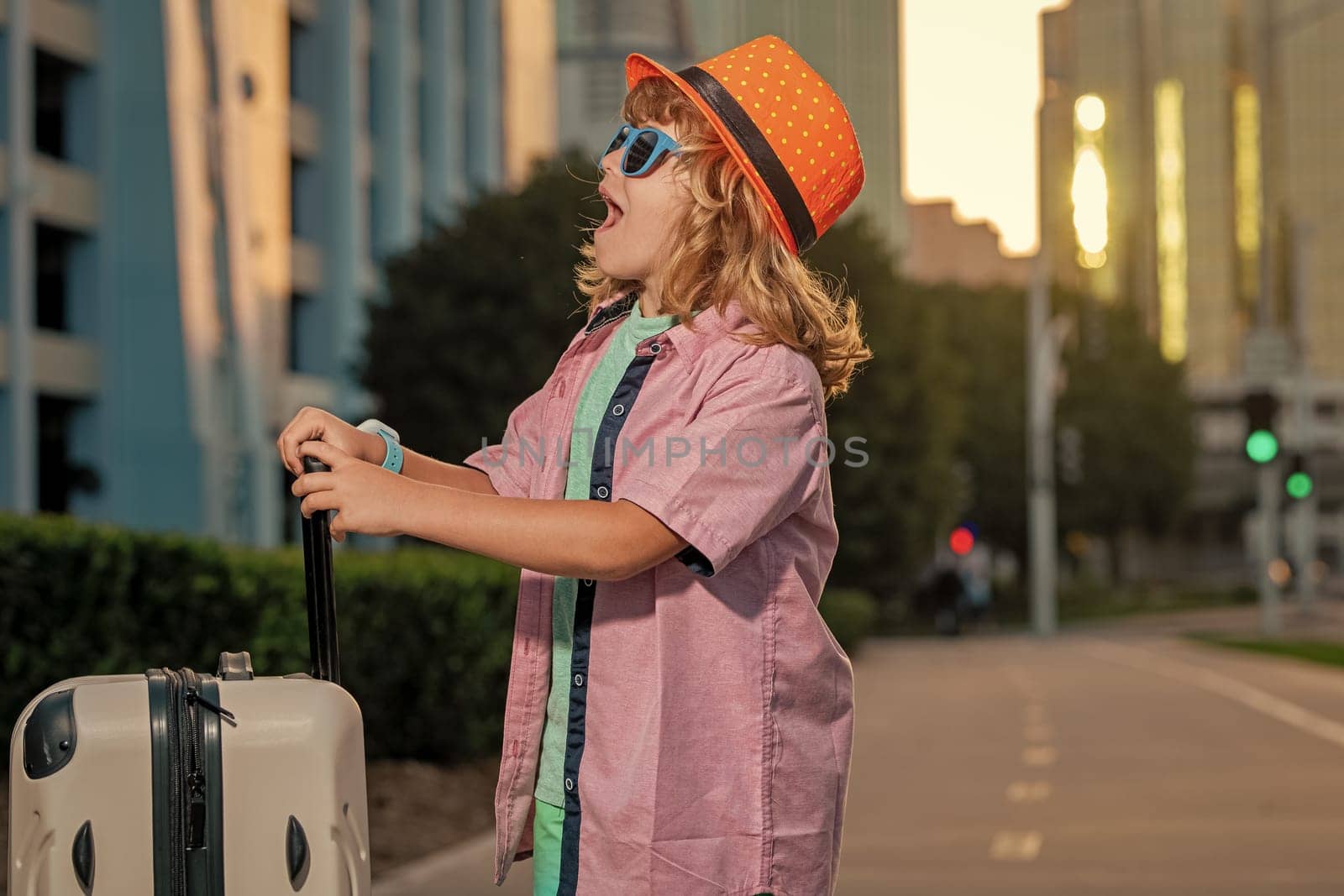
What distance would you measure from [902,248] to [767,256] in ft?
113

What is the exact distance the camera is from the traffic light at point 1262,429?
24844 millimetres

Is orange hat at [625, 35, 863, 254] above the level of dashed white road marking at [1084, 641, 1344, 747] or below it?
above

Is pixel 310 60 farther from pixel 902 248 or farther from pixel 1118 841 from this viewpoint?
pixel 1118 841

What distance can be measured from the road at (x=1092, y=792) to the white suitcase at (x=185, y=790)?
5.23m

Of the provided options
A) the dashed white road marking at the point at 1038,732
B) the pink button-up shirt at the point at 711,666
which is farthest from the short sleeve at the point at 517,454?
the dashed white road marking at the point at 1038,732

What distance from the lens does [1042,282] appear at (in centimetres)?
4050

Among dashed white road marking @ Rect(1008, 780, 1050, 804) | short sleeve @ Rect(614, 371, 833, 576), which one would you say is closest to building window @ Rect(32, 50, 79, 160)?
dashed white road marking @ Rect(1008, 780, 1050, 804)

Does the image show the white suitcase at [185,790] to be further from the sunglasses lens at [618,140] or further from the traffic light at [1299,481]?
the traffic light at [1299,481]

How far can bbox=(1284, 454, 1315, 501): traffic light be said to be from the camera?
2686 centimetres

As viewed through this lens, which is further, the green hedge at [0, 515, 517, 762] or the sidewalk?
the green hedge at [0, 515, 517, 762]

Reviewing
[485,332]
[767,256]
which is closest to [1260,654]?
[485,332]

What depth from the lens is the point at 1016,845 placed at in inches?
340

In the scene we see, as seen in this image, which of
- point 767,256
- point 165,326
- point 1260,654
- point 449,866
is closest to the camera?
point 767,256

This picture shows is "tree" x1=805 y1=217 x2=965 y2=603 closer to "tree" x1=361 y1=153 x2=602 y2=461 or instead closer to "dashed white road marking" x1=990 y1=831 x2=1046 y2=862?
"tree" x1=361 y1=153 x2=602 y2=461
